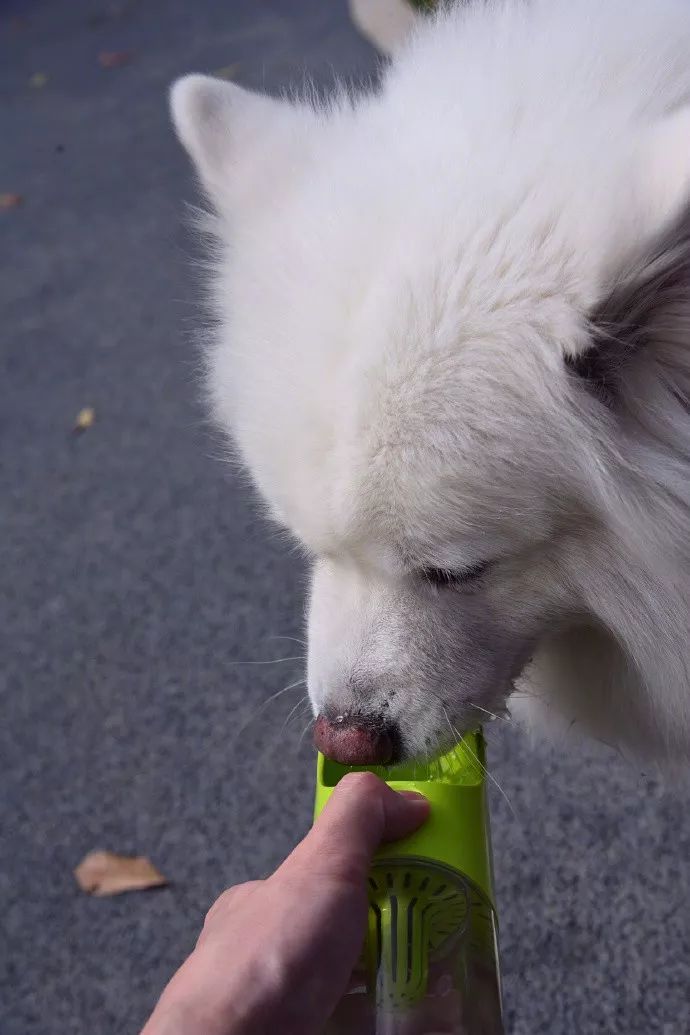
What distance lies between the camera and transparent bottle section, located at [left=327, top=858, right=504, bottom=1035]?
94cm

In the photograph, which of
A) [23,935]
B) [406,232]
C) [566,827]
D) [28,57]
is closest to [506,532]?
[406,232]

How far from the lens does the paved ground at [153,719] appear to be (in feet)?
5.37

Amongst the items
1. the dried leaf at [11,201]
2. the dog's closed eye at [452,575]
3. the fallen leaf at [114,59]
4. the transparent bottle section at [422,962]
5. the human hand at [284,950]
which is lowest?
the dried leaf at [11,201]

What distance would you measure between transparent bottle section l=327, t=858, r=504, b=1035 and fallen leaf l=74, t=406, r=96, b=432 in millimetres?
2052

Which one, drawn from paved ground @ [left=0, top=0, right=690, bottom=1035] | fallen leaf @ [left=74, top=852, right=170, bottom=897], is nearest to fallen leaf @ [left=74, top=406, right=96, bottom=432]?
paved ground @ [left=0, top=0, right=690, bottom=1035]

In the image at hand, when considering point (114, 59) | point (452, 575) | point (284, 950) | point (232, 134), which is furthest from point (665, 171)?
point (114, 59)

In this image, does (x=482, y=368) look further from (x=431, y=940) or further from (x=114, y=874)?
(x=114, y=874)

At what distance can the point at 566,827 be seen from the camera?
1.75m

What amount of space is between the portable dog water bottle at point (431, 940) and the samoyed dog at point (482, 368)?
0.39ft

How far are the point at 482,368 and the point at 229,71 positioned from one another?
3533 mm

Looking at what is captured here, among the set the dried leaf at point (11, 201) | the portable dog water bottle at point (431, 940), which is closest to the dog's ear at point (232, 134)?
the portable dog water bottle at point (431, 940)

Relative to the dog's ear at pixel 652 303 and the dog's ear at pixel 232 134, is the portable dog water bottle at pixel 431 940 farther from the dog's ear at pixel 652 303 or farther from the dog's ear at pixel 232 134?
the dog's ear at pixel 232 134

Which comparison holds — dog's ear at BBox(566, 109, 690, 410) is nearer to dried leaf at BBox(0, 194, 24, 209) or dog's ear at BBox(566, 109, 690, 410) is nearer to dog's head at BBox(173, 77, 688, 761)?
dog's head at BBox(173, 77, 688, 761)

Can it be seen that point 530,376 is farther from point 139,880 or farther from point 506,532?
point 139,880
